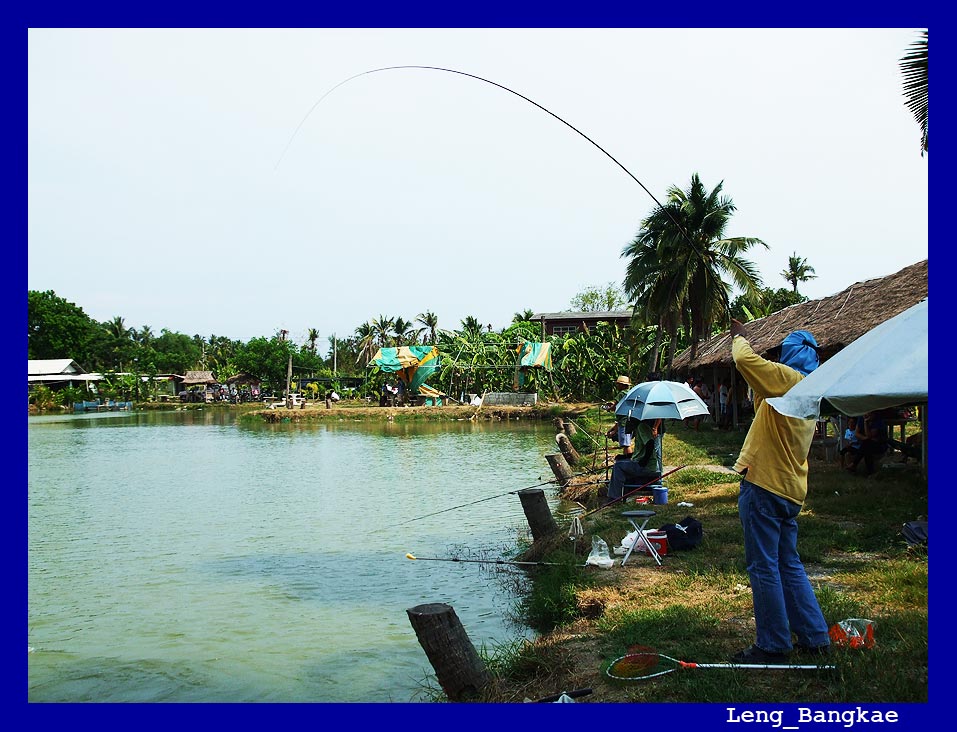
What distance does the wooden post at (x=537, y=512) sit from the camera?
355 inches

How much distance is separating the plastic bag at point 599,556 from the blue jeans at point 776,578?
2.88 meters

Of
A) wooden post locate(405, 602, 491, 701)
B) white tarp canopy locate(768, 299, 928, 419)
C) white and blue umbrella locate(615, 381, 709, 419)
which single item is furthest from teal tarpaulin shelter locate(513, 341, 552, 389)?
white tarp canopy locate(768, 299, 928, 419)

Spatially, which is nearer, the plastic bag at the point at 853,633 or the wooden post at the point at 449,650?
the plastic bag at the point at 853,633

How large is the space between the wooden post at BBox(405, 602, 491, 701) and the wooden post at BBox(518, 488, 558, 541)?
12.9ft

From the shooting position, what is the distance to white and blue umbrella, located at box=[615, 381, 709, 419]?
10.1 m

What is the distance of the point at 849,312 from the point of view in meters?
15.9

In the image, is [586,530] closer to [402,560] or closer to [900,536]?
[402,560]

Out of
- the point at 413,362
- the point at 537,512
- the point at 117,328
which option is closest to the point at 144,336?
the point at 117,328

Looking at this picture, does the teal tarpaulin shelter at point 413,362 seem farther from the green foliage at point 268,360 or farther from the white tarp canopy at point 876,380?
the white tarp canopy at point 876,380

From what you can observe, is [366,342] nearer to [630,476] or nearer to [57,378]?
[57,378]

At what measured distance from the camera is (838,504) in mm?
9297

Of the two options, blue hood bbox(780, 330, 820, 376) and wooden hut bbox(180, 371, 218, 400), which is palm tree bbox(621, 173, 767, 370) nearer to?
blue hood bbox(780, 330, 820, 376)

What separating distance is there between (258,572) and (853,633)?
7.11 metres

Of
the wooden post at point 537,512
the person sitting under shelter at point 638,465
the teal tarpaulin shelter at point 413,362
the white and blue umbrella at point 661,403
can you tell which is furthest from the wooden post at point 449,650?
the teal tarpaulin shelter at point 413,362
